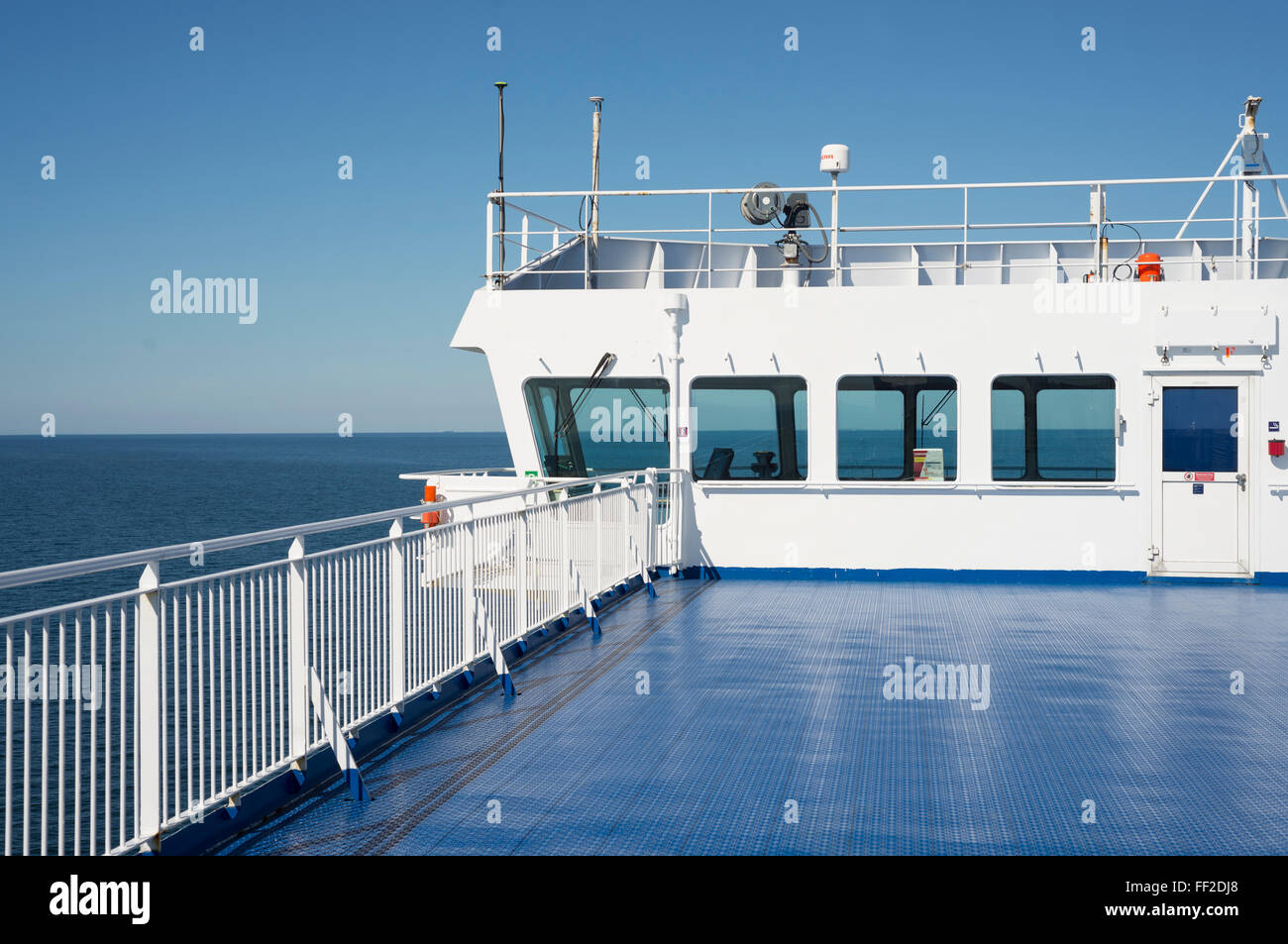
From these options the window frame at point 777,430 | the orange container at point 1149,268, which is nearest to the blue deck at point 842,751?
the window frame at point 777,430

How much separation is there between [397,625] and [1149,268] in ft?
29.4

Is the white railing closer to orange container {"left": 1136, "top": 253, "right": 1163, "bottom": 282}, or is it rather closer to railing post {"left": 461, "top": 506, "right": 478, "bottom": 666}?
railing post {"left": 461, "top": 506, "right": 478, "bottom": 666}

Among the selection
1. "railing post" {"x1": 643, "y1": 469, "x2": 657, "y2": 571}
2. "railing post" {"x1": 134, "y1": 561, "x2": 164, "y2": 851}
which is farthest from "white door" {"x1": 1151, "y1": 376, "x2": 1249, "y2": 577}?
"railing post" {"x1": 134, "y1": 561, "x2": 164, "y2": 851}

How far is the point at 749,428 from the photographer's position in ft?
39.7

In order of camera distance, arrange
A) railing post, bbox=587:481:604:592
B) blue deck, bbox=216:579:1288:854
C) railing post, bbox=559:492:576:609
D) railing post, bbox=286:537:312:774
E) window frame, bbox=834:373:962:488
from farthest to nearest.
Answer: window frame, bbox=834:373:962:488
railing post, bbox=587:481:604:592
railing post, bbox=559:492:576:609
railing post, bbox=286:537:312:774
blue deck, bbox=216:579:1288:854

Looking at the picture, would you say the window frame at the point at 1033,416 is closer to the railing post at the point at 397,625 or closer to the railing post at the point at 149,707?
the railing post at the point at 397,625

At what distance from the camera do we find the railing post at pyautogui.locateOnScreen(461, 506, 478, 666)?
21.5 ft

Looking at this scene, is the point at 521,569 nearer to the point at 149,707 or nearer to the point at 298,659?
the point at 298,659

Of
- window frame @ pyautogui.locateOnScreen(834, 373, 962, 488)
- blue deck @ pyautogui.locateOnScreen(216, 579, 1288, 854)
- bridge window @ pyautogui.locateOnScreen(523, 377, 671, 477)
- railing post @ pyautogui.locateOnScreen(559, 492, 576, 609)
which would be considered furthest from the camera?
bridge window @ pyautogui.locateOnScreen(523, 377, 671, 477)

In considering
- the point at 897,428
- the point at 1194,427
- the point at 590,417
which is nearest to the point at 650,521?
the point at 590,417

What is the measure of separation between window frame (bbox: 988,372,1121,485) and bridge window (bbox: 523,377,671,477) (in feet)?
11.0

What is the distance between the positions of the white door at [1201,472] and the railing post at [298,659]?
29.9 feet

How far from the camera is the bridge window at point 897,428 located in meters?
11.5
